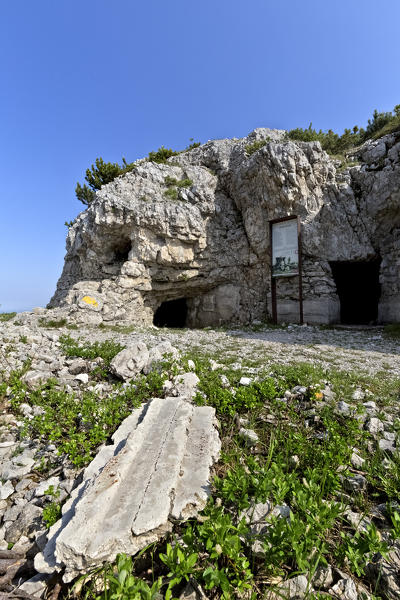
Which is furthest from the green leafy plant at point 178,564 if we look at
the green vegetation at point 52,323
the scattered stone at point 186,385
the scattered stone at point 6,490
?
the green vegetation at point 52,323

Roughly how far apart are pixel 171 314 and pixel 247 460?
22.0 meters

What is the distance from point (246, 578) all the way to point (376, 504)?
66.7 inches

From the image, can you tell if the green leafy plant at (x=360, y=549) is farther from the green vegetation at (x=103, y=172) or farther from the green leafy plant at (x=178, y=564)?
the green vegetation at (x=103, y=172)

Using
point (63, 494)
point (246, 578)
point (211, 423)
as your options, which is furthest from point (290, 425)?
point (63, 494)

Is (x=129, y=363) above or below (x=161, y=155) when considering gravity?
below

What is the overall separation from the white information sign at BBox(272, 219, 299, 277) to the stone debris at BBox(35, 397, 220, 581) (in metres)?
14.6

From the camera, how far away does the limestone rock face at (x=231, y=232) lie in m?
15.8

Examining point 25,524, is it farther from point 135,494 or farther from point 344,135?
point 344,135

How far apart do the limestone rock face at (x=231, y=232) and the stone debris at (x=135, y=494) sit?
483 inches

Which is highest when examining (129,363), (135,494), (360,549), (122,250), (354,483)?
(122,250)

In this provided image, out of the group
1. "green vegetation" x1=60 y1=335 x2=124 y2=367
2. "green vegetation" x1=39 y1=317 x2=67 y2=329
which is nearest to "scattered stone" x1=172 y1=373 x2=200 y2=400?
"green vegetation" x1=60 y1=335 x2=124 y2=367

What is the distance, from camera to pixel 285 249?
16.5 m

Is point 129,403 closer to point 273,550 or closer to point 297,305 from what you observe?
point 273,550

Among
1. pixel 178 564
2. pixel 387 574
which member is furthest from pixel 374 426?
pixel 178 564
